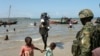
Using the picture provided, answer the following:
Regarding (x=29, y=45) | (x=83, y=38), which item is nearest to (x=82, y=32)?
(x=83, y=38)

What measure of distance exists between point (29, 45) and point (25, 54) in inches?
9.9

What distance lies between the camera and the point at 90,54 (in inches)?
183

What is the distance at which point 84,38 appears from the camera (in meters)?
4.76

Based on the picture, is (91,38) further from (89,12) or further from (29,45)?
(29,45)

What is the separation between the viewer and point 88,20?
4.94 meters

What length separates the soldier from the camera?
470 centimetres

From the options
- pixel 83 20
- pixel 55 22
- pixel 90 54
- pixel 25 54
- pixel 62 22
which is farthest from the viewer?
pixel 55 22

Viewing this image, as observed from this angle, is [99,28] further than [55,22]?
No

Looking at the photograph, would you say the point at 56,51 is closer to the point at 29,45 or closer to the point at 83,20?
the point at 29,45

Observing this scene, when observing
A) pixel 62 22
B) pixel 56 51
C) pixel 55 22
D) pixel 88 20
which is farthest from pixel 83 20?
pixel 55 22

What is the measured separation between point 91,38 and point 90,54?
0.26 meters

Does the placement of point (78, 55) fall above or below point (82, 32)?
below

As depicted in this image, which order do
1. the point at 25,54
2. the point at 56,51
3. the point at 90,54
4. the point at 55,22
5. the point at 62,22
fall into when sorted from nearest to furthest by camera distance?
the point at 90,54 < the point at 25,54 < the point at 56,51 < the point at 62,22 < the point at 55,22

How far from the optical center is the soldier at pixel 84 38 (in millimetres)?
4703
